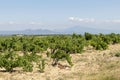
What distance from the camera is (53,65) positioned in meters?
30.2

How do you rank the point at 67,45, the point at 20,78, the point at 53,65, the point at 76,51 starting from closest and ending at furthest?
the point at 20,78 → the point at 53,65 → the point at 67,45 → the point at 76,51

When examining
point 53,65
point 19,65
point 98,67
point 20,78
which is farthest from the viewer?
point 53,65

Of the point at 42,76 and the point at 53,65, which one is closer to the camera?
the point at 42,76

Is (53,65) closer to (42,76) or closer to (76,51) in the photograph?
(42,76)

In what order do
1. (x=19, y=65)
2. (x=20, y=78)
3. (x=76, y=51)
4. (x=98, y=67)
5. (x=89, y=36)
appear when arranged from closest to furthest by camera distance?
(x=20, y=78) < (x=19, y=65) < (x=98, y=67) < (x=76, y=51) < (x=89, y=36)

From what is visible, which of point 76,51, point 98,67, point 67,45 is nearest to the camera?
point 98,67

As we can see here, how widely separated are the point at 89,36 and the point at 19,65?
4146 centimetres

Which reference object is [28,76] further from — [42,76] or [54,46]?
[54,46]

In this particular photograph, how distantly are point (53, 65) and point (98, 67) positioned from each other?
447 cm

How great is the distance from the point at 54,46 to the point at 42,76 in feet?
53.9

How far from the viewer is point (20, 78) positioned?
899 inches

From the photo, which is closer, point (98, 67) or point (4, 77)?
point (4, 77)

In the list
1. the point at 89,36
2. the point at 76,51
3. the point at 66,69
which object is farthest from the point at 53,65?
the point at 89,36

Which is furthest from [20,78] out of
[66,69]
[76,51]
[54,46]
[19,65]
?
[76,51]
